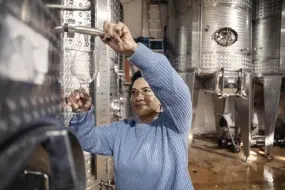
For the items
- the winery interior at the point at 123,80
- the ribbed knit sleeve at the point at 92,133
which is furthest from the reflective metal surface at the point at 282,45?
the ribbed knit sleeve at the point at 92,133

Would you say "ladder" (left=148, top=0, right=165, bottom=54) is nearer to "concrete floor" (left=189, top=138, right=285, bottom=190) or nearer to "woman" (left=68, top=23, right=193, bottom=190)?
"concrete floor" (left=189, top=138, right=285, bottom=190)

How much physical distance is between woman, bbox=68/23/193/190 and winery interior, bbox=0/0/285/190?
0.30ft

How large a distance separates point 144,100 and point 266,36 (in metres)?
3.09

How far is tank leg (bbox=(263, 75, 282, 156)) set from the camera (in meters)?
3.26

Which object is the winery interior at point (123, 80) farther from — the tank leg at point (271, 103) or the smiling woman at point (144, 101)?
the smiling woman at point (144, 101)

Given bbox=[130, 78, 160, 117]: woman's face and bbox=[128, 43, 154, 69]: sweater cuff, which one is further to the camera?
bbox=[130, 78, 160, 117]: woman's face

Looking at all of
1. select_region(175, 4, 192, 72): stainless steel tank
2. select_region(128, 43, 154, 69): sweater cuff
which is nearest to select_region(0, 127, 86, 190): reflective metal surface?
select_region(128, 43, 154, 69): sweater cuff

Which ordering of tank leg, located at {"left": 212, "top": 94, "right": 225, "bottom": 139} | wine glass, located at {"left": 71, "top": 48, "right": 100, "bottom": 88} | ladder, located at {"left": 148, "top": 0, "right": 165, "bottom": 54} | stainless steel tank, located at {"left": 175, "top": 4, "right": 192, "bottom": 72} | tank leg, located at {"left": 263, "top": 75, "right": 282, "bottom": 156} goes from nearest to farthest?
wine glass, located at {"left": 71, "top": 48, "right": 100, "bottom": 88} < stainless steel tank, located at {"left": 175, "top": 4, "right": 192, "bottom": 72} < tank leg, located at {"left": 263, "top": 75, "right": 282, "bottom": 156} < tank leg, located at {"left": 212, "top": 94, "right": 225, "bottom": 139} < ladder, located at {"left": 148, "top": 0, "right": 165, "bottom": 54}

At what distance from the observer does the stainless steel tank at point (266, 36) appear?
10.8ft

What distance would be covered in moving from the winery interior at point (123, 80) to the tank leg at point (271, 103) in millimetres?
13

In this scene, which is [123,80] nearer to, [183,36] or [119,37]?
[183,36]

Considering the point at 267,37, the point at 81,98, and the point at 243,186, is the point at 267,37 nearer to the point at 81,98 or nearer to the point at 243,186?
the point at 243,186

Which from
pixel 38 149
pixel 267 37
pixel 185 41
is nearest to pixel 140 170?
pixel 38 149

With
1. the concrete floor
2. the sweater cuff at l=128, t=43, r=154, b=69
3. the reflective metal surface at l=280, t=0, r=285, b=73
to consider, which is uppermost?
the reflective metal surface at l=280, t=0, r=285, b=73
